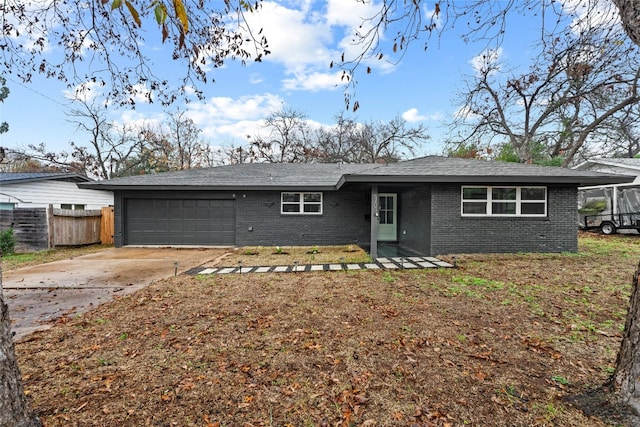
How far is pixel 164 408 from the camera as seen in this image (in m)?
2.22

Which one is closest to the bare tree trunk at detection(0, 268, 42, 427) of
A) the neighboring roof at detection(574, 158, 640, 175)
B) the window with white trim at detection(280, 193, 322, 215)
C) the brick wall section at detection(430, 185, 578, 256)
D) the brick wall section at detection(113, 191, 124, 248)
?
the brick wall section at detection(430, 185, 578, 256)

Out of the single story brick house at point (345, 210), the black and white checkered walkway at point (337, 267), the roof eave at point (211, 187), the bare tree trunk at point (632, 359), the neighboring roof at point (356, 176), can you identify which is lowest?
the black and white checkered walkway at point (337, 267)

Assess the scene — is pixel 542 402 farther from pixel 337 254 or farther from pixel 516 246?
pixel 516 246

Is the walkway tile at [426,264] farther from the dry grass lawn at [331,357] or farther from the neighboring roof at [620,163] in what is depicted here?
the neighboring roof at [620,163]

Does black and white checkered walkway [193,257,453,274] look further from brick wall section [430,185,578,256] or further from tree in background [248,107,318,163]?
tree in background [248,107,318,163]

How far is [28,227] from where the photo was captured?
34.2 ft

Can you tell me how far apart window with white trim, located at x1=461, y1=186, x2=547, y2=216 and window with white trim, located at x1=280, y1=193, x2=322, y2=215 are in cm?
512

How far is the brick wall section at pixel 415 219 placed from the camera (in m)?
8.98

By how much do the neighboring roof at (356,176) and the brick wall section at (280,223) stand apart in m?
0.60

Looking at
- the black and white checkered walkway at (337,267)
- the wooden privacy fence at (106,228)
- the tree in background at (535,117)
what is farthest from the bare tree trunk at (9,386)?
the tree in background at (535,117)

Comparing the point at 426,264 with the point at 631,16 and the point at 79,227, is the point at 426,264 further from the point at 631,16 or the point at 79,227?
the point at 79,227

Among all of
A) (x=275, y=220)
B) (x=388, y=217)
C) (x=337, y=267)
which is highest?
(x=388, y=217)

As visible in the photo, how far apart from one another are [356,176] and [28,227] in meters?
11.6

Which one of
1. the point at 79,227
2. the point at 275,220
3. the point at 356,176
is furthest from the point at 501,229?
the point at 79,227
